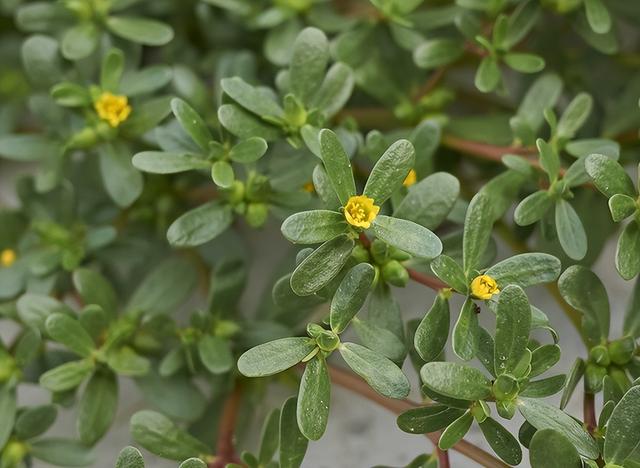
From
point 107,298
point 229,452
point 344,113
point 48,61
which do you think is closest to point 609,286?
point 344,113

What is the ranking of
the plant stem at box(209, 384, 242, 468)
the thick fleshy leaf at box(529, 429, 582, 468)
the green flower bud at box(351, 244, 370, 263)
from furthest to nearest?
the plant stem at box(209, 384, 242, 468) < the green flower bud at box(351, 244, 370, 263) < the thick fleshy leaf at box(529, 429, 582, 468)

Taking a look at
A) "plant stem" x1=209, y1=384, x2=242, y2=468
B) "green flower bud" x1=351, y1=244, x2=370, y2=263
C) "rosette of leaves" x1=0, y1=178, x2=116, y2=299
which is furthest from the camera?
"rosette of leaves" x1=0, y1=178, x2=116, y2=299

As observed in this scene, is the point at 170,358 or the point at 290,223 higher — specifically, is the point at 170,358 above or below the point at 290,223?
below

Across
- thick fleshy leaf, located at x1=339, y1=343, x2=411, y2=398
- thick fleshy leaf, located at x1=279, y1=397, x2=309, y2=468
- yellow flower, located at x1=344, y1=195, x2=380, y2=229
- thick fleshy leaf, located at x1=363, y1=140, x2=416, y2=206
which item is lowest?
thick fleshy leaf, located at x1=279, y1=397, x2=309, y2=468

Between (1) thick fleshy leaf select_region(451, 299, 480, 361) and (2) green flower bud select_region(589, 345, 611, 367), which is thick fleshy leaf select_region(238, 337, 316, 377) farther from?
(2) green flower bud select_region(589, 345, 611, 367)

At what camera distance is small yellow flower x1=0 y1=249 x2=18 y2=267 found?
1.22 m

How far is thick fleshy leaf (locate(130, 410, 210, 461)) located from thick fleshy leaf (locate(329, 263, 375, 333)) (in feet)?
0.79

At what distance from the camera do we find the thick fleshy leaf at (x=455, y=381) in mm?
832

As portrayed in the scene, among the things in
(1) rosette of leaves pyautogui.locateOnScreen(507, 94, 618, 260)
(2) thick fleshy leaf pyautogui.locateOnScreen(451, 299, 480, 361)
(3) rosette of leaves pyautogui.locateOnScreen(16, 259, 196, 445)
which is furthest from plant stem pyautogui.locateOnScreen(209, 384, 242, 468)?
(1) rosette of leaves pyautogui.locateOnScreen(507, 94, 618, 260)

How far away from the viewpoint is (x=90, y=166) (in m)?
1.28

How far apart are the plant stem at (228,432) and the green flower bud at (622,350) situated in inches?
17.9

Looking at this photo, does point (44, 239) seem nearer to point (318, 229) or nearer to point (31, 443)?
point (31, 443)

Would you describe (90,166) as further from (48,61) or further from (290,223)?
(290,223)

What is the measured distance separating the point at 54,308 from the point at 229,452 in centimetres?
27
